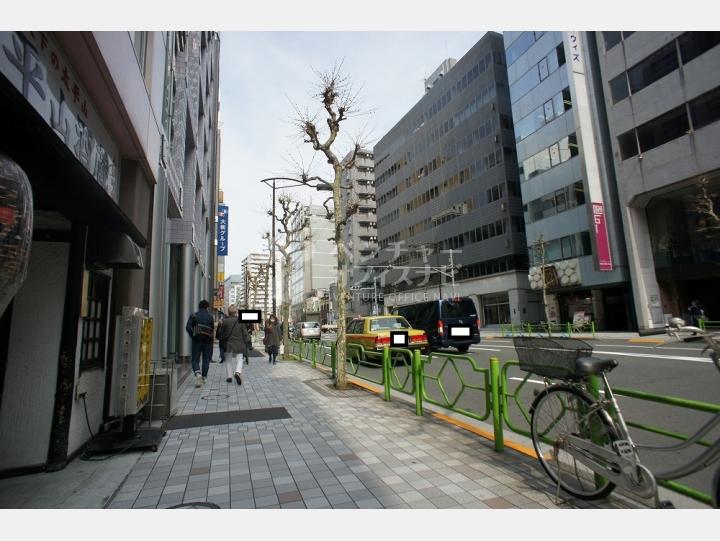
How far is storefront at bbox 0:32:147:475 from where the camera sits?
333 cm

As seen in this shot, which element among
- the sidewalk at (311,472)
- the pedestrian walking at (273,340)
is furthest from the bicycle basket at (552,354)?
the pedestrian walking at (273,340)

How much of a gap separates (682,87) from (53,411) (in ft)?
93.2

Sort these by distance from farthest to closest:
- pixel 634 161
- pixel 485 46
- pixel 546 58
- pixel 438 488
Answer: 1. pixel 485 46
2. pixel 546 58
3. pixel 634 161
4. pixel 438 488

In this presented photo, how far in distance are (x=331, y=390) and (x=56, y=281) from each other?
5524 millimetres

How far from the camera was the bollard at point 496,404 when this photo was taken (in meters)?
4.29

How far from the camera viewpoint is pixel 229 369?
33.0 ft

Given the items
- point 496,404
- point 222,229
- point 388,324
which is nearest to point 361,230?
point 222,229

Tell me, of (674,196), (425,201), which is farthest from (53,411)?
(425,201)

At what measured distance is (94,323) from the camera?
506cm

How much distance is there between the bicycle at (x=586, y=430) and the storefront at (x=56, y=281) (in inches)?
151

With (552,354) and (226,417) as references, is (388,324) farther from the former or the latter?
(552,354)

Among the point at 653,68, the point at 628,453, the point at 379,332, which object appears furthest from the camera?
the point at 653,68

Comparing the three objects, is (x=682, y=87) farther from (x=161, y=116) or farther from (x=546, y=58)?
(x=161, y=116)

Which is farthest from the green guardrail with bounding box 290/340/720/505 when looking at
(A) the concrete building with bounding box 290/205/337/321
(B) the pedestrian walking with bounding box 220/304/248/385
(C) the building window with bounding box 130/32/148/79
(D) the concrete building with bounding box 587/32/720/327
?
(A) the concrete building with bounding box 290/205/337/321
